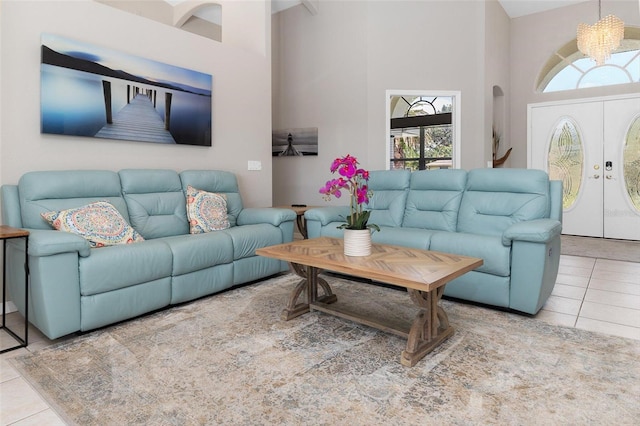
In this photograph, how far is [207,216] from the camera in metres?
3.33

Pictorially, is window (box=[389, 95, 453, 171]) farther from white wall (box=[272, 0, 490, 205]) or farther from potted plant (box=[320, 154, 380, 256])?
potted plant (box=[320, 154, 380, 256])

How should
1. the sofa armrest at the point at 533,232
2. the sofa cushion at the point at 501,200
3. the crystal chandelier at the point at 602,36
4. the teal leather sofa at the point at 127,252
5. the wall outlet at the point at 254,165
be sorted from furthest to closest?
the crystal chandelier at the point at 602,36 → the wall outlet at the point at 254,165 → the sofa cushion at the point at 501,200 → the sofa armrest at the point at 533,232 → the teal leather sofa at the point at 127,252

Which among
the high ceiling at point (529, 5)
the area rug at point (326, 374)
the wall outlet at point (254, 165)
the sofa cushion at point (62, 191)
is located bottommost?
the area rug at point (326, 374)

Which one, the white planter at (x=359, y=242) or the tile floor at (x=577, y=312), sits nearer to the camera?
the tile floor at (x=577, y=312)

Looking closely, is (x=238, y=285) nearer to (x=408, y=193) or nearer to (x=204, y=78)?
(x=408, y=193)

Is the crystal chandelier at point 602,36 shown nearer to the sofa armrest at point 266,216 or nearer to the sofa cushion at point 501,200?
the sofa cushion at point 501,200

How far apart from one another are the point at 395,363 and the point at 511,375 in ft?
1.71

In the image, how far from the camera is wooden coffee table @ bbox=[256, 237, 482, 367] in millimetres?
1896

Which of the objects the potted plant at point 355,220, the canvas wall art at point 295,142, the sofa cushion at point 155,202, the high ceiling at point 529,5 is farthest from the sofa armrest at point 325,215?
the high ceiling at point 529,5

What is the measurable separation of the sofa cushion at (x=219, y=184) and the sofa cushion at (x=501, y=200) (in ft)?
6.78

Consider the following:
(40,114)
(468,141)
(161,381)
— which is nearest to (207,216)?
(40,114)

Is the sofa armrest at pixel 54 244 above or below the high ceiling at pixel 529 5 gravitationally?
below

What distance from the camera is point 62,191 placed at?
271 cm

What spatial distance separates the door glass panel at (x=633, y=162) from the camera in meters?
5.50
